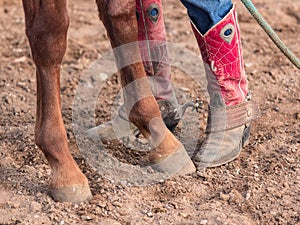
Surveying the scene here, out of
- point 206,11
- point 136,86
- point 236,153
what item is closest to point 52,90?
point 136,86

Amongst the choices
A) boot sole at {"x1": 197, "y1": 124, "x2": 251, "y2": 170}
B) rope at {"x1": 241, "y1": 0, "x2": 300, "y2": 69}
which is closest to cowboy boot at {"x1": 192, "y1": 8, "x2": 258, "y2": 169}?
boot sole at {"x1": 197, "y1": 124, "x2": 251, "y2": 170}

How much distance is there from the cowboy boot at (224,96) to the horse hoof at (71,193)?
54cm

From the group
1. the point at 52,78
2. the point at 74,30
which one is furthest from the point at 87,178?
the point at 74,30

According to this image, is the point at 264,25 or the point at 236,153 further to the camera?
the point at 236,153

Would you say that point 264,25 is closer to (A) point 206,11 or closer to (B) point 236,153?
(A) point 206,11

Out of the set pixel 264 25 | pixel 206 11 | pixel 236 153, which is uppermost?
pixel 206 11

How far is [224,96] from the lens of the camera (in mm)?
Result: 2789

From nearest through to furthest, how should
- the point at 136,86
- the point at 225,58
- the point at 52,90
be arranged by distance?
the point at 52,90, the point at 136,86, the point at 225,58

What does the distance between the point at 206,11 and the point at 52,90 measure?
724mm

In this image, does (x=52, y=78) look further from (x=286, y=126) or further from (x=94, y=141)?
(x=286, y=126)

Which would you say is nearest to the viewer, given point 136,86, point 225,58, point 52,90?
point 52,90

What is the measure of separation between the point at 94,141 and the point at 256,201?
0.81 m

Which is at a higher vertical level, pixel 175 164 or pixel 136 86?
pixel 136 86

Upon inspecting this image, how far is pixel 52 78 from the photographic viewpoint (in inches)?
92.6
